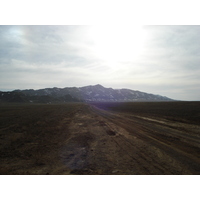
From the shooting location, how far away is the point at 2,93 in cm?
13175

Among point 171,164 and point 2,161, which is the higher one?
point 171,164

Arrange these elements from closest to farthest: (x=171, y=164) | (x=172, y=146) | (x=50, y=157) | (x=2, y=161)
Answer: (x=171, y=164) < (x=2, y=161) < (x=50, y=157) < (x=172, y=146)

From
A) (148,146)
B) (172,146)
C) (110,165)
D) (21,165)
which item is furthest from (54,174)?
(172,146)

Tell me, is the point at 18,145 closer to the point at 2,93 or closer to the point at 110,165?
the point at 110,165

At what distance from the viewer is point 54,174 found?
15.6 feet

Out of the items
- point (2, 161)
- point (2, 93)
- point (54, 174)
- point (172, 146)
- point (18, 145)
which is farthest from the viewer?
point (2, 93)

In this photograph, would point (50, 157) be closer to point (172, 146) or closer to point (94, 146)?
point (94, 146)

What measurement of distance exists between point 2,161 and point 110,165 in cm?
531

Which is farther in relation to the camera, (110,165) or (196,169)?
(110,165)

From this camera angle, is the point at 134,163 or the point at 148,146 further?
the point at 148,146

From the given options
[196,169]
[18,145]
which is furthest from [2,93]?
[196,169]

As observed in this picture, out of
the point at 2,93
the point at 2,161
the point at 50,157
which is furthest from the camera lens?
the point at 2,93

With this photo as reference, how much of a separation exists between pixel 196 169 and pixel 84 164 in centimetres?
473

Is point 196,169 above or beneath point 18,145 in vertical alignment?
above
